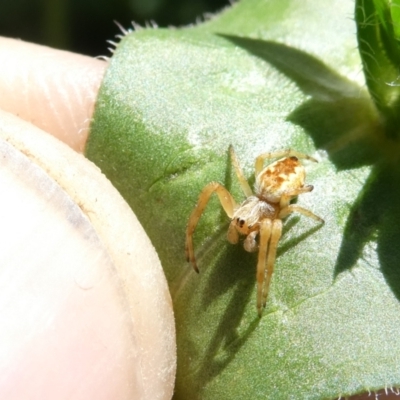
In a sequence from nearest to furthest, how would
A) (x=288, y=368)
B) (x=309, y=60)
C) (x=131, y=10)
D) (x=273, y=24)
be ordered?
(x=288, y=368)
(x=309, y=60)
(x=273, y=24)
(x=131, y=10)

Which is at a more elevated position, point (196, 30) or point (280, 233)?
point (196, 30)

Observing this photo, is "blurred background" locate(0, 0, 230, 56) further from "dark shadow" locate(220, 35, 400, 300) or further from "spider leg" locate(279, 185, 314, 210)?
"spider leg" locate(279, 185, 314, 210)

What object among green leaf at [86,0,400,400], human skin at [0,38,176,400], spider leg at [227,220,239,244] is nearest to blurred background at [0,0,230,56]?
green leaf at [86,0,400,400]

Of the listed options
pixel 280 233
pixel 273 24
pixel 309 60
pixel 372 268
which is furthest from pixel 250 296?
pixel 273 24

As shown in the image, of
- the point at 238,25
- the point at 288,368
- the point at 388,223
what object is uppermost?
the point at 238,25

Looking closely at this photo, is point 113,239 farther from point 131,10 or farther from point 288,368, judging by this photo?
point 131,10

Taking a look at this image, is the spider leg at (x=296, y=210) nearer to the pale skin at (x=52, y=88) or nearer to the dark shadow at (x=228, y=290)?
the dark shadow at (x=228, y=290)
